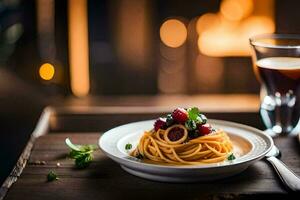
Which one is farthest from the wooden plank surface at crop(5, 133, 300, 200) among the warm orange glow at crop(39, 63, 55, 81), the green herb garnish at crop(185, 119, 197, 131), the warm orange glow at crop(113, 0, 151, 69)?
the warm orange glow at crop(113, 0, 151, 69)

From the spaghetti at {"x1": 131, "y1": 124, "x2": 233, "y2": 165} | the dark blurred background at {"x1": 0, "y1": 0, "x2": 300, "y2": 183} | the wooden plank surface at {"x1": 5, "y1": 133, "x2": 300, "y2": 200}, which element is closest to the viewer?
the wooden plank surface at {"x1": 5, "y1": 133, "x2": 300, "y2": 200}

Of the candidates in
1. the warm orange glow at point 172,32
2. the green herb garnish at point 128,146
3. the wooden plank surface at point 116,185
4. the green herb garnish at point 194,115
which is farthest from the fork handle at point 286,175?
the warm orange glow at point 172,32

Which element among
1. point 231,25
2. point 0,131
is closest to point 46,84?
point 0,131

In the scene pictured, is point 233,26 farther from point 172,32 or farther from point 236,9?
point 172,32

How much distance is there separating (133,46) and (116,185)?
210 centimetres

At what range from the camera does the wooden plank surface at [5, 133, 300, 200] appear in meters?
1.26

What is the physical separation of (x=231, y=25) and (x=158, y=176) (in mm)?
2154

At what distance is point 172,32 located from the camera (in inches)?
131

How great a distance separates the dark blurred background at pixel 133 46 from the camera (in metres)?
3.24

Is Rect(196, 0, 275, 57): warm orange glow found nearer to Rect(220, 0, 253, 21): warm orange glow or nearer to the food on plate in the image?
Rect(220, 0, 253, 21): warm orange glow

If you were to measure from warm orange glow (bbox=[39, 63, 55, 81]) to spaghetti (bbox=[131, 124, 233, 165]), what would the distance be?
1874mm

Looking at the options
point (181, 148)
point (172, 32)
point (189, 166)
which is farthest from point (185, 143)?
point (172, 32)

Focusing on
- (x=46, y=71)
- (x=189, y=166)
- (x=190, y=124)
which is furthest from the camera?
(x=46, y=71)

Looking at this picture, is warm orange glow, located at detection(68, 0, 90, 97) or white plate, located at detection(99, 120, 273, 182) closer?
white plate, located at detection(99, 120, 273, 182)
